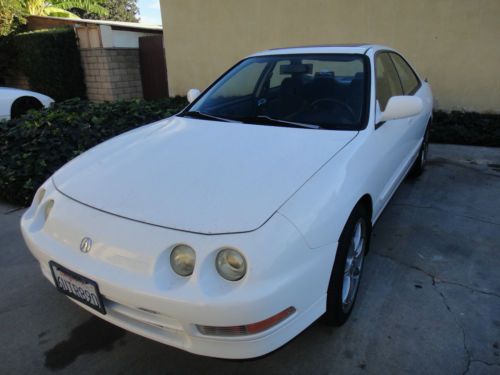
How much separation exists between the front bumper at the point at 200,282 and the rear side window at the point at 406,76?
2487mm

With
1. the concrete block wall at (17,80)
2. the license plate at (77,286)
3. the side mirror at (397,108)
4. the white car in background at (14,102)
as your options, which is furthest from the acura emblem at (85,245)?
the concrete block wall at (17,80)

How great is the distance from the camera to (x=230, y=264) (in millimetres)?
1631

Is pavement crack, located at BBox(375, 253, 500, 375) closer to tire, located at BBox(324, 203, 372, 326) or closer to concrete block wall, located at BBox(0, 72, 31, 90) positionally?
tire, located at BBox(324, 203, 372, 326)

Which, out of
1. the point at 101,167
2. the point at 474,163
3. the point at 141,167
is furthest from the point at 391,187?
the point at 474,163

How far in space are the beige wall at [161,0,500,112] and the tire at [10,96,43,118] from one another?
3.29 metres

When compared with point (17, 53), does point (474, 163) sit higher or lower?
lower

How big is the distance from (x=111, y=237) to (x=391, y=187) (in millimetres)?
2029

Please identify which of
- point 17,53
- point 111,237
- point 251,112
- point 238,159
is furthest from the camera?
point 17,53

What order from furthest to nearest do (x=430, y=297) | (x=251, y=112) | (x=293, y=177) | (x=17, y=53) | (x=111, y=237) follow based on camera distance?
(x=17, y=53)
(x=251, y=112)
(x=430, y=297)
(x=293, y=177)
(x=111, y=237)

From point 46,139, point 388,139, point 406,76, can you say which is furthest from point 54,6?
point 388,139

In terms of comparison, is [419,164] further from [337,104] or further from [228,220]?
[228,220]

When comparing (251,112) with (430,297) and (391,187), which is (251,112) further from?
(430,297)

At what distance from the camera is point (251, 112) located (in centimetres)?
293

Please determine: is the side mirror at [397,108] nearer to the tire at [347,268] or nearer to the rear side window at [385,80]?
the rear side window at [385,80]
